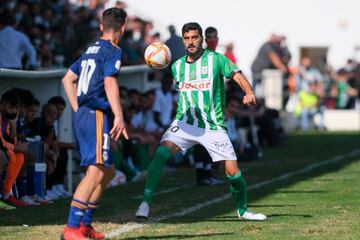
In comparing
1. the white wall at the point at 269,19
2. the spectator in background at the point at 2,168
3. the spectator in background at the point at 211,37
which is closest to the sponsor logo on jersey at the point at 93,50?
the spectator in background at the point at 2,168

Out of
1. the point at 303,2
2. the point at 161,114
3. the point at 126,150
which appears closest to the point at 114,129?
the point at 126,150

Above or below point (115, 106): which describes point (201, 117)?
below

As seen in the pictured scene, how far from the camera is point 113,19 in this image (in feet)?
29.7

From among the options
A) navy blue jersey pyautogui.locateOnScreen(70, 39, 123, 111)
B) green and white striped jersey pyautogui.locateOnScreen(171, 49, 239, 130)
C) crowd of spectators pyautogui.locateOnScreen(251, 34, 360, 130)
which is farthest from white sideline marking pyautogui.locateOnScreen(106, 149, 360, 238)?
crowd of spectators pyautogui.locateOnScreen(251, 34, 360, 130)

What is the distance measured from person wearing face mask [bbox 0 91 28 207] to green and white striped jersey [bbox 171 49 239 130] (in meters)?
1.97

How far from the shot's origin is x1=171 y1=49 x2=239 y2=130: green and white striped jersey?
36.3ft

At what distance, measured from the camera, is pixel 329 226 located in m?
10.1

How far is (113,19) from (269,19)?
2952 centimetres

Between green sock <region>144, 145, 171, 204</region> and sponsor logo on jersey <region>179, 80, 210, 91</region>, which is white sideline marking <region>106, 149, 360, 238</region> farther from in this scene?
sponsor logo on jersey <region>179, 80, 210, 91</region>

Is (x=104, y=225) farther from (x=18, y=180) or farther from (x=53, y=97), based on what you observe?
(x=53, y=97)

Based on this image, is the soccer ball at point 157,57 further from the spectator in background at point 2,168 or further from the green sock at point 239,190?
the spectator in background at point 2,168

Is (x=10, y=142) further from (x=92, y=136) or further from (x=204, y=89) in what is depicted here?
(x=92, y=136)

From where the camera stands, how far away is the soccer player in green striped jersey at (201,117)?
1091cm

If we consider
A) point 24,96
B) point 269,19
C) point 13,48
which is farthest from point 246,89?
point 269,19
